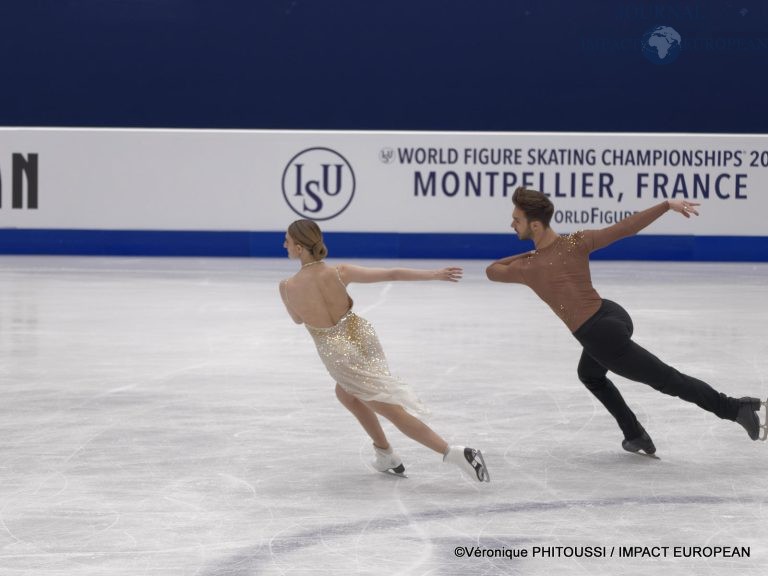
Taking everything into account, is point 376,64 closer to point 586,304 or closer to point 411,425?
point 586,304

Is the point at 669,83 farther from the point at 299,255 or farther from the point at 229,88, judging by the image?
the point at 299,255

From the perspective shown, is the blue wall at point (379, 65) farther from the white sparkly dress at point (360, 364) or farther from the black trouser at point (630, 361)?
the white sparkly dress at point (360, 364)

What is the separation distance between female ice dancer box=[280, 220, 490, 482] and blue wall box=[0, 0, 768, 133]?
14.5 m

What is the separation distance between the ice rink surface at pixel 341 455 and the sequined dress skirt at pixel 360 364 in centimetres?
37

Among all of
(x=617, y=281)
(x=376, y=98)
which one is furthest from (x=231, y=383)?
(x=376, y=98)

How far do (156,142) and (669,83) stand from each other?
785 cm

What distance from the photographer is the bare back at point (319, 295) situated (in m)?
5.39

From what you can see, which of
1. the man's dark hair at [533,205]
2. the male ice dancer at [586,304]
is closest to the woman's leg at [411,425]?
the male ice dancer at [586,304]

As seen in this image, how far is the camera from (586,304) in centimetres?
572

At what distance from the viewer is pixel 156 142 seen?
1678cm

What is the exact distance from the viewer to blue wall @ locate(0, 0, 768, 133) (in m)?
19.7

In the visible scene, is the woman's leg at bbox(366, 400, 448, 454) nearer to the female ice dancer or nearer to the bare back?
the female ice dancer

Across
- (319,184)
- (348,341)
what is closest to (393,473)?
(348,341)

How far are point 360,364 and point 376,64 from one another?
15050 mm
